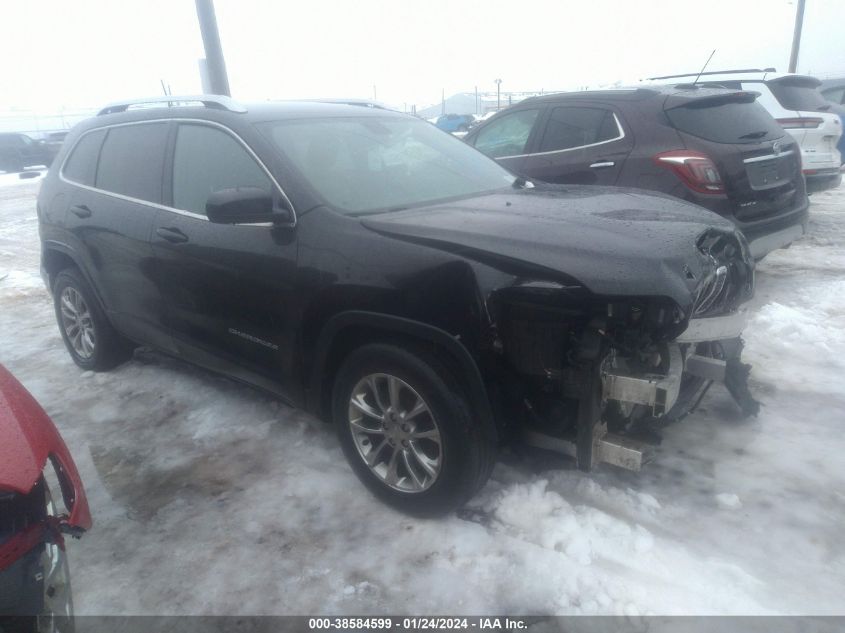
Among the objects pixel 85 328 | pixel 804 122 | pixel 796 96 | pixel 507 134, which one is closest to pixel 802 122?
pixel 804 122

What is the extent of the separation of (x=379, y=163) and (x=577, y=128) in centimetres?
Answer: 290

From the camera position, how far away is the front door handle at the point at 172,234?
140 inches

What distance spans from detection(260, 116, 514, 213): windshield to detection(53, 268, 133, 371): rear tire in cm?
218

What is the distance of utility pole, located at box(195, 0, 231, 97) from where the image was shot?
7.83 meters

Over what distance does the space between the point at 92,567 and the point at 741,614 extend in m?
2.64

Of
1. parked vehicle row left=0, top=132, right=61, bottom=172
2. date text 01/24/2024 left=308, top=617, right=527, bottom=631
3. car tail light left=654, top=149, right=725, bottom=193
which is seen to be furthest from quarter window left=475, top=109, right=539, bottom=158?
parked vehicle row left=0, top=132, right=61, bottom=172

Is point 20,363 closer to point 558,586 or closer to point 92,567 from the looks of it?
point 92,567

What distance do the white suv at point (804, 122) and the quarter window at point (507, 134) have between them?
109 inches

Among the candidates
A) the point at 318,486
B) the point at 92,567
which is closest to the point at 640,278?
the point at 318,486

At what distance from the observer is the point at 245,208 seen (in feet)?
9.59

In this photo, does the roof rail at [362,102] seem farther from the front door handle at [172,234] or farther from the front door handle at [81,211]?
the front door handle at [81,211]

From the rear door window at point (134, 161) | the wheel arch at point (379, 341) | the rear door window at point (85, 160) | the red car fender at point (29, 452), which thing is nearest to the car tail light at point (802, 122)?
the wheel arch at point (379, 341)

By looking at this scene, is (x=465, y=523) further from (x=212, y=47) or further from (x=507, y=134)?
(x=212, y=47)

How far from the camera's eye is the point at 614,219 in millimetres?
2715
